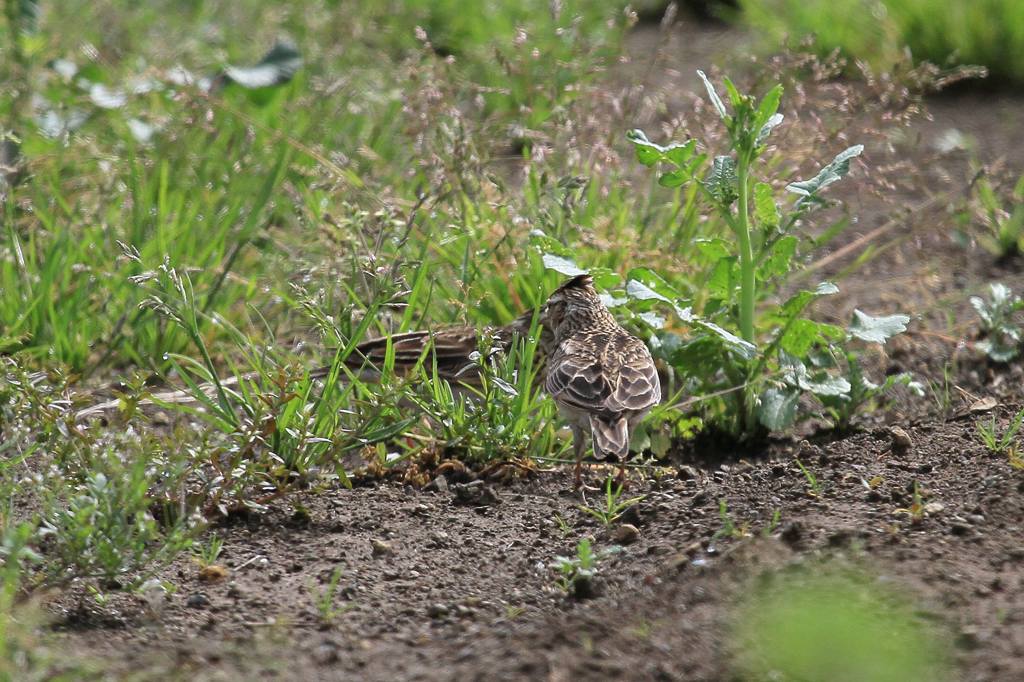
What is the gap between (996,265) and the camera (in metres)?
7.18

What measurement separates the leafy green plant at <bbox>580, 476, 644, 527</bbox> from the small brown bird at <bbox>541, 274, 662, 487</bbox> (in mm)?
103

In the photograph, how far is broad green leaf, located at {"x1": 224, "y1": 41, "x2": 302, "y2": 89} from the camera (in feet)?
25.7

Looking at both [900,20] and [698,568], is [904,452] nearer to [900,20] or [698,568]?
[698,568]

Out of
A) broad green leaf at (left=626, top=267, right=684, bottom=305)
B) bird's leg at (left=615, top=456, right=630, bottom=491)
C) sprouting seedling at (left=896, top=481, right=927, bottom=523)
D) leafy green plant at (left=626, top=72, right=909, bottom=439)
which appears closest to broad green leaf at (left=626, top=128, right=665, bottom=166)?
leafy green plant at (left=626, top=72, right=909, bottom=439)

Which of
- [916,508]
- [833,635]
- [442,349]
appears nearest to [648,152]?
[442,349]

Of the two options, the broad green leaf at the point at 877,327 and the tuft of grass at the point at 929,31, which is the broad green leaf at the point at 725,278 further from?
the tuft of grass at the point at 929,31

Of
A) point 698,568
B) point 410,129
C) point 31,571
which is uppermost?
point 410,129

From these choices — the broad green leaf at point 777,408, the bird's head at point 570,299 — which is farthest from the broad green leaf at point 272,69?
the broad green leaf at point 777,408

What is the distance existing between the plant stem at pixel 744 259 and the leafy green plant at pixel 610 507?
773 millimetres

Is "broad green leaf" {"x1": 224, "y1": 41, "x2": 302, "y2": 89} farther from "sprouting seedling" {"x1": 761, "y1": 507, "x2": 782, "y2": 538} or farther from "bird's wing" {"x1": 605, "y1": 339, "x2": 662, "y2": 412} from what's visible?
"sprouting seedling" {"x1": 761, "y1": 507, "x2": 782, "y2": 538}

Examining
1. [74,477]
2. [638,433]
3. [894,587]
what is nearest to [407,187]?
[638,433]

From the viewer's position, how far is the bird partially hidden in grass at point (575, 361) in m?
4.79

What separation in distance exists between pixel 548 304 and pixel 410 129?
1.22 meters

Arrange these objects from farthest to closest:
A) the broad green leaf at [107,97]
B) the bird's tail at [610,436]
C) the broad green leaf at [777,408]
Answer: the broad green leaf at [107,97], the broad green leaf at [777,408], the bird's tail at [610,436]
